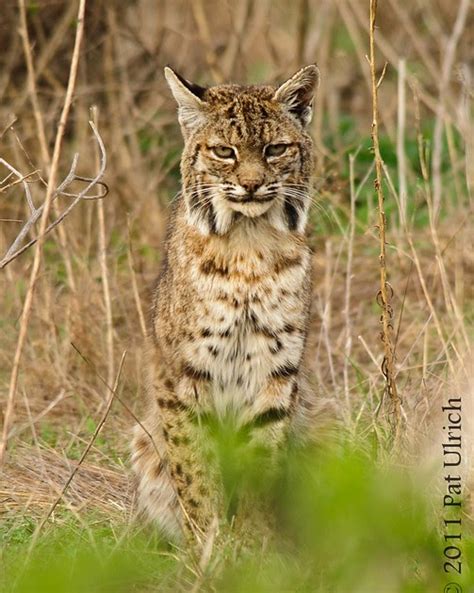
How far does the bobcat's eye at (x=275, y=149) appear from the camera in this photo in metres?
4.53

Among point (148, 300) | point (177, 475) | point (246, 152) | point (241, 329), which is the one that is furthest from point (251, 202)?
point (148, 300)

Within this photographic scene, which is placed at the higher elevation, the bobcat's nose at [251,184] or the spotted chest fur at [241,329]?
the bobcat's nose at [251,184]

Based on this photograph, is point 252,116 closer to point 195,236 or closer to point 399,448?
point 195,236

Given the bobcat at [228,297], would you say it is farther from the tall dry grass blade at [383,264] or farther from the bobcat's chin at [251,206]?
the tall dry grass blade at [383,264]

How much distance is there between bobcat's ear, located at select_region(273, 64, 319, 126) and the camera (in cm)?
468

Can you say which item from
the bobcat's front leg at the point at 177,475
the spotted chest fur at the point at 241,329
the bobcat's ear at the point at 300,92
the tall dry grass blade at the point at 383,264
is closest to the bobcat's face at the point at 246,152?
the bobcat's ear at the point at 300,92

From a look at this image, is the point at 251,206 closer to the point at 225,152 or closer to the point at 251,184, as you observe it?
the point at 251,184

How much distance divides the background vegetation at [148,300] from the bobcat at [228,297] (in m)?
0.21

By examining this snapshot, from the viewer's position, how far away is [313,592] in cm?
328

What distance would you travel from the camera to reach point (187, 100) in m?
4.68

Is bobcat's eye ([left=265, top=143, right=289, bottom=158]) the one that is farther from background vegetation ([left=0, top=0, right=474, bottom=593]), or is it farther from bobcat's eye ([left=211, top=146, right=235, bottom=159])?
background vegetation ([left=0, top=0, right=474, bottom=593])

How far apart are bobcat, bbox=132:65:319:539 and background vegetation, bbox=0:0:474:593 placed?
21cm

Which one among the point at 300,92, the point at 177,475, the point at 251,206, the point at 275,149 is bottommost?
the point at 177,475

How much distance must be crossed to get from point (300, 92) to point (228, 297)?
858 mm
